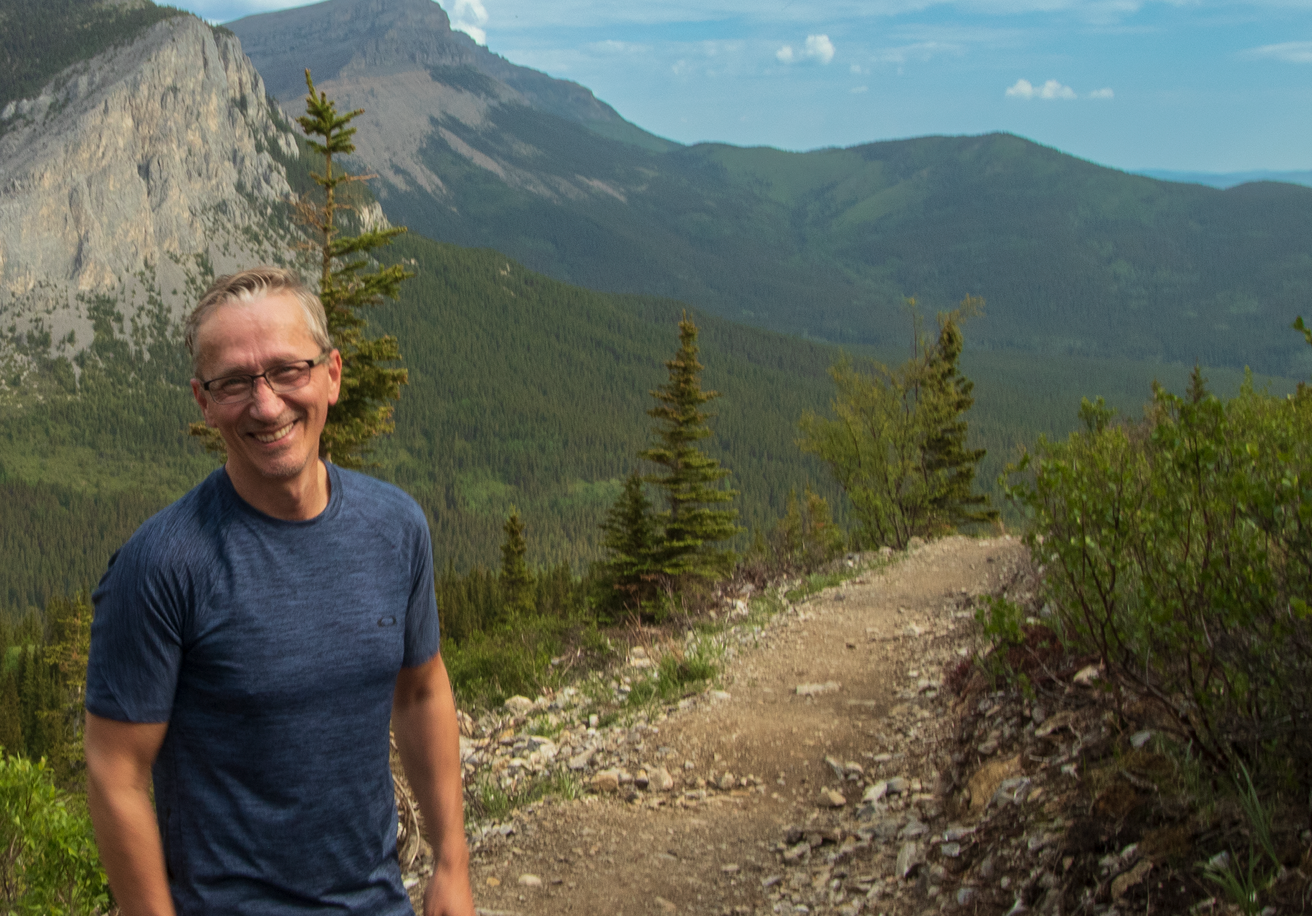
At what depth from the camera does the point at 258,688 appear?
227 cm

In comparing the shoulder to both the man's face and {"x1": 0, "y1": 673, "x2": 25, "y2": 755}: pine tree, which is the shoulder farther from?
{"x1": 0, "y1": 673, "x2": 25, "y2": 755}: pine tree

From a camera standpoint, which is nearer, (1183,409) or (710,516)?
(1183,409)

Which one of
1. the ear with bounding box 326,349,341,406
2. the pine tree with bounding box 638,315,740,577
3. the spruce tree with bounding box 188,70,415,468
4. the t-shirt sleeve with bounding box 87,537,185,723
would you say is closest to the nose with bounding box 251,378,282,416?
the ear with bounding box 326,349,341,406

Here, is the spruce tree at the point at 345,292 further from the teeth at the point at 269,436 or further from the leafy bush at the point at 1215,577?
the teeth at the point at 269,436

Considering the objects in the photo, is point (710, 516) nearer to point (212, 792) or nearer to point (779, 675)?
point (779, 675)

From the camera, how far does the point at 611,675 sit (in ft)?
35.2

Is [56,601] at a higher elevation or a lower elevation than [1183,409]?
lower

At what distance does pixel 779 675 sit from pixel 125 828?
26.1 ft

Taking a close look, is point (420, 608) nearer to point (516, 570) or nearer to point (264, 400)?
point (264, 400)

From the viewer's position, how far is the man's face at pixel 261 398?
2354 mm

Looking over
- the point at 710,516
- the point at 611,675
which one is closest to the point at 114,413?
the point at 710,516

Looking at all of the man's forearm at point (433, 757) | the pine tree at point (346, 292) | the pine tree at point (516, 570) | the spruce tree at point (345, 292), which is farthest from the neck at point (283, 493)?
the pine tree at point (516, 570)

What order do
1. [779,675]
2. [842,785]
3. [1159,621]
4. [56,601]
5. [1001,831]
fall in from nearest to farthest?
[1159,621]
[1001,831]
[842,785]
[779,675]
[56,601]

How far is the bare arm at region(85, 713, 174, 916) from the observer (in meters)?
2.17
